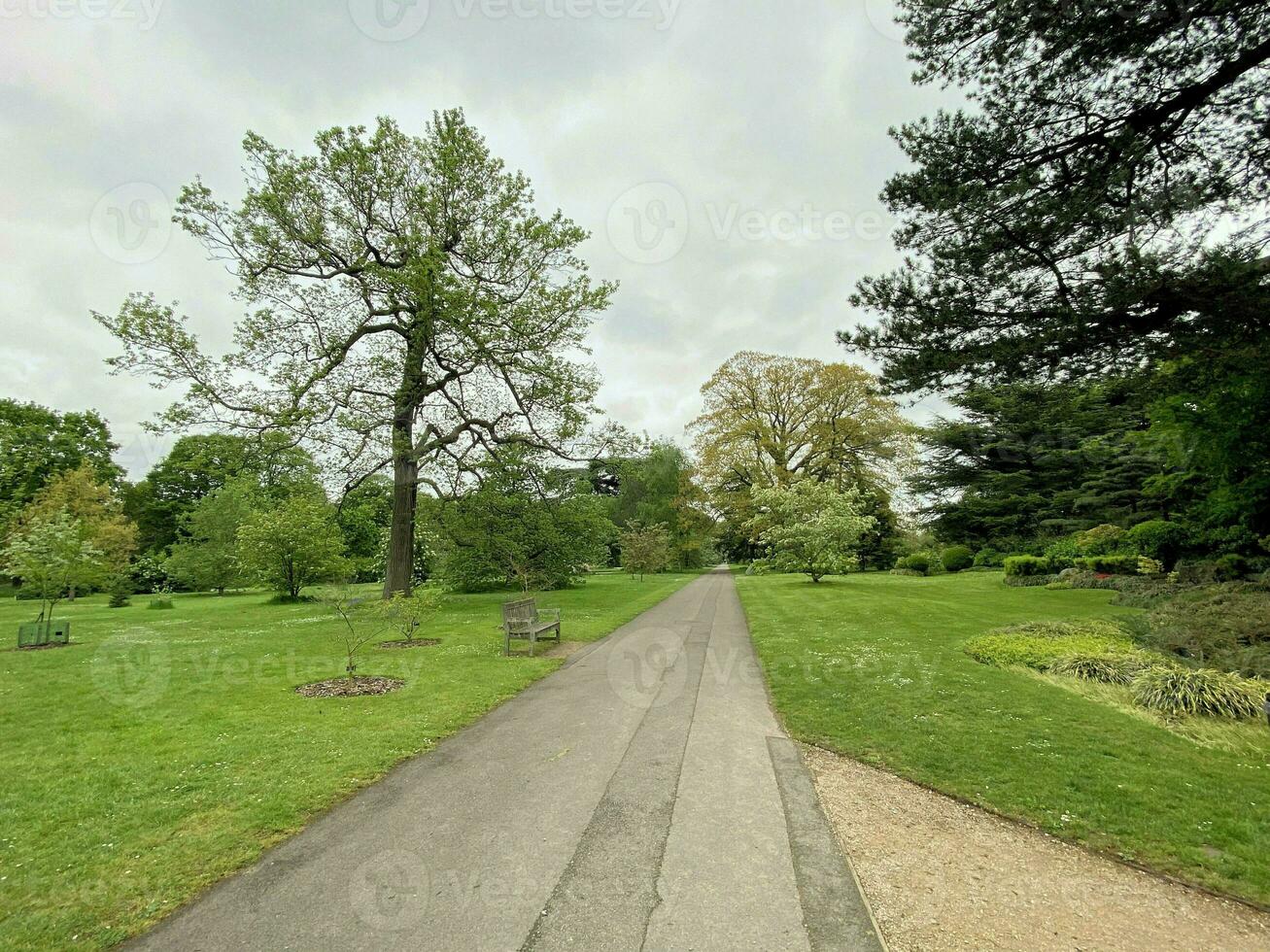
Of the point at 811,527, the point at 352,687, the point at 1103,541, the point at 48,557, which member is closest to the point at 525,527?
the point at 352,687

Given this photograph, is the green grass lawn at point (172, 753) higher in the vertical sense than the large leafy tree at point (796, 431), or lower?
lower

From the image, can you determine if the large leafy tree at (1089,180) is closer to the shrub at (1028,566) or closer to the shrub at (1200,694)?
the shrub at (1200,694)

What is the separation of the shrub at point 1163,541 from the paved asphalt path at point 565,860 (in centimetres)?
1945

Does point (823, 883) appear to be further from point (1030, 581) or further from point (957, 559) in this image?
point (957, 559)

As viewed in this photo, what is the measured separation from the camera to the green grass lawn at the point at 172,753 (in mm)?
3152

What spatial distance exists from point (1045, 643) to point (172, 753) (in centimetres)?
1247

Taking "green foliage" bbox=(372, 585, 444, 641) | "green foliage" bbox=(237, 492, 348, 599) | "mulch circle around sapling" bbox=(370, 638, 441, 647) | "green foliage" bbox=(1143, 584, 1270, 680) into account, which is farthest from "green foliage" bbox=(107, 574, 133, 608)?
"green foliage" bbox=(1143, 584, 1270, 680)

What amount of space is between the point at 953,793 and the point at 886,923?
2075 mm

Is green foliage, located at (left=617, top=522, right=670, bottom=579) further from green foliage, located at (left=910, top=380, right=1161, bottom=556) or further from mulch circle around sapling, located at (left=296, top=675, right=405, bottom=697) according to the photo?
mulch circle around sapling, located at (left=296, top=675, right=405, bottom=697)

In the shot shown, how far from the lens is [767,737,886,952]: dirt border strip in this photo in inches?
106

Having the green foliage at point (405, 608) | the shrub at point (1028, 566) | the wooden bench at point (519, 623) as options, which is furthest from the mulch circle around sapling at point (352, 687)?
the shrub at point (1028, 566)

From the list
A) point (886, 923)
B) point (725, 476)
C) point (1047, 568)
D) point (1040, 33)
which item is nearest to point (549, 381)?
point (1040, 33)

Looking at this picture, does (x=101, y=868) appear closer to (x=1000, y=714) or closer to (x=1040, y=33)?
(x=1000, y=714)

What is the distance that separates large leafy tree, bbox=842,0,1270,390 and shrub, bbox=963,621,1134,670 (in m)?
4.84
